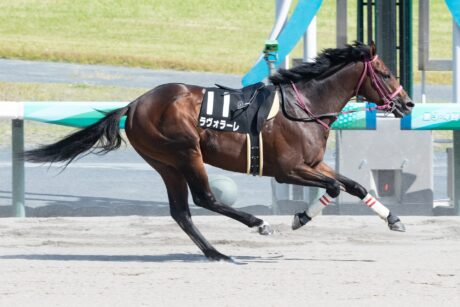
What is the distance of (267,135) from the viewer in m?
8.93

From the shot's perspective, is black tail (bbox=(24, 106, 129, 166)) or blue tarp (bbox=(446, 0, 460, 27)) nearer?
black tail (bbox=(24, 106, 129, 166))

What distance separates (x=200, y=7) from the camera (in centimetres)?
3341

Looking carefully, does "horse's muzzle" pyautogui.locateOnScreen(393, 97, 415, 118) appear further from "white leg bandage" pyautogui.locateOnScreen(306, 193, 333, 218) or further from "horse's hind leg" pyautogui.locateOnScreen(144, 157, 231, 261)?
"horse's hind leg" pyautogui.locateOnScreen(144, 157, 231, 261)

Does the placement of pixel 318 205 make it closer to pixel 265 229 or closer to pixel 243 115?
pixel 265 229

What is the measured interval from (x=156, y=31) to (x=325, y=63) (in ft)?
74.0

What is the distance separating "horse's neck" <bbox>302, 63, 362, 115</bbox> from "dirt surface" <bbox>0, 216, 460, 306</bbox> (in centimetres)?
119

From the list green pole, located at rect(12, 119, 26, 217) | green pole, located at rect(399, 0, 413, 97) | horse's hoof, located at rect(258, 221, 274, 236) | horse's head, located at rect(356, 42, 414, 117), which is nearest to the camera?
horse's hoof, located at rect(258, 221, 274, 236)

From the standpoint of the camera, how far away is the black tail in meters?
9.10

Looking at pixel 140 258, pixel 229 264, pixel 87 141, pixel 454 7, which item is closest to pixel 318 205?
pixel 229 264

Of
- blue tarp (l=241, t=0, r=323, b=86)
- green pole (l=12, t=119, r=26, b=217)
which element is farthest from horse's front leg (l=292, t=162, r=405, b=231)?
green pole (l=12, t=119, r=26, b=217)

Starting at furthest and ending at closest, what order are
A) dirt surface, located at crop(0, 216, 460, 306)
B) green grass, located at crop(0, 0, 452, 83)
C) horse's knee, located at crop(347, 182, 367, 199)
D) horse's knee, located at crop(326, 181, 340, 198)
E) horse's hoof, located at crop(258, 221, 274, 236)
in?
green grass, located at crop(0, 0, 452, 83) → horse's knee, located at crop(347, 182, 367, 199) → horse's knee, located at crop(326, 181, 340, 198) → horse's hoof, located at crop(258, 221, 274, 236) → dirt surface, located at crop(0, 216, 460, 306)

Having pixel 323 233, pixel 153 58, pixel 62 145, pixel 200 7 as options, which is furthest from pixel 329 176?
pixel 200 7

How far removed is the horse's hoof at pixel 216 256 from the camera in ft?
29.1

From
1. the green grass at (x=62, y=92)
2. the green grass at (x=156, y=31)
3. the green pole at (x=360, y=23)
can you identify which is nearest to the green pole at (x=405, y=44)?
the green pole at (x=360, y=23)
